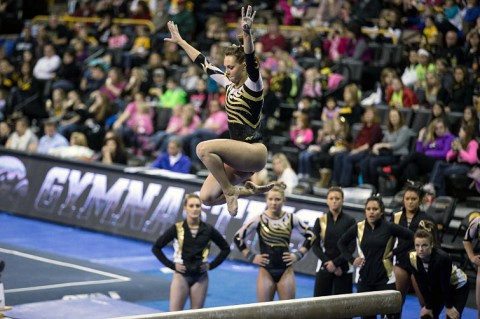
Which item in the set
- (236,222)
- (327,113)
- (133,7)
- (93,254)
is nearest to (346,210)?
(236,222)

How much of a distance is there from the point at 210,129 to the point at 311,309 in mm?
8796

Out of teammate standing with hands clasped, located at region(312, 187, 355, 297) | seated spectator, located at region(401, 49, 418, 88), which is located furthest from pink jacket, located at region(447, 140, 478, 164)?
teammate standing with hands clasped, located at region(312, 187, 355, 297)

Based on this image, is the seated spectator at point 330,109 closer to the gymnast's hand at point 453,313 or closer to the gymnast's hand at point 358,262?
the gymnast's hand at point 358,262

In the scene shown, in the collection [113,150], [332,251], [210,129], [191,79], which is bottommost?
[332,251]

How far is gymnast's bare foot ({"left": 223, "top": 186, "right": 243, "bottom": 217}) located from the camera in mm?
7129

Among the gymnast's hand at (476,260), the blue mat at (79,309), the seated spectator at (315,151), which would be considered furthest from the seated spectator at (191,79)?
the gymnast's hand at (476,260)

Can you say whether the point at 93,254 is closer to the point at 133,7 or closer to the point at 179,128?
the point at 179,128

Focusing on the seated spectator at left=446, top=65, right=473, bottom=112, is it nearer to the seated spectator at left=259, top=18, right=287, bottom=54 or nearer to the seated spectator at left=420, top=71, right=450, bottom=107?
the seated spectator at left=420, top=71, right=450, bottom=107

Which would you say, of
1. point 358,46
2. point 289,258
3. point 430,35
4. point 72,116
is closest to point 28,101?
point 72,116

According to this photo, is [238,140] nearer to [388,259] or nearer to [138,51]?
[388,259]

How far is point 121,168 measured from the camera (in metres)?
15.0

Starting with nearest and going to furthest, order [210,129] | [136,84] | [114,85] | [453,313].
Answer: [453,313], [210,129], [136,84], [114,85]

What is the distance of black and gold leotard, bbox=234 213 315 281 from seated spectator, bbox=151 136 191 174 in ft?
14.3

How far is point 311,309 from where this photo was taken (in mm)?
6914
